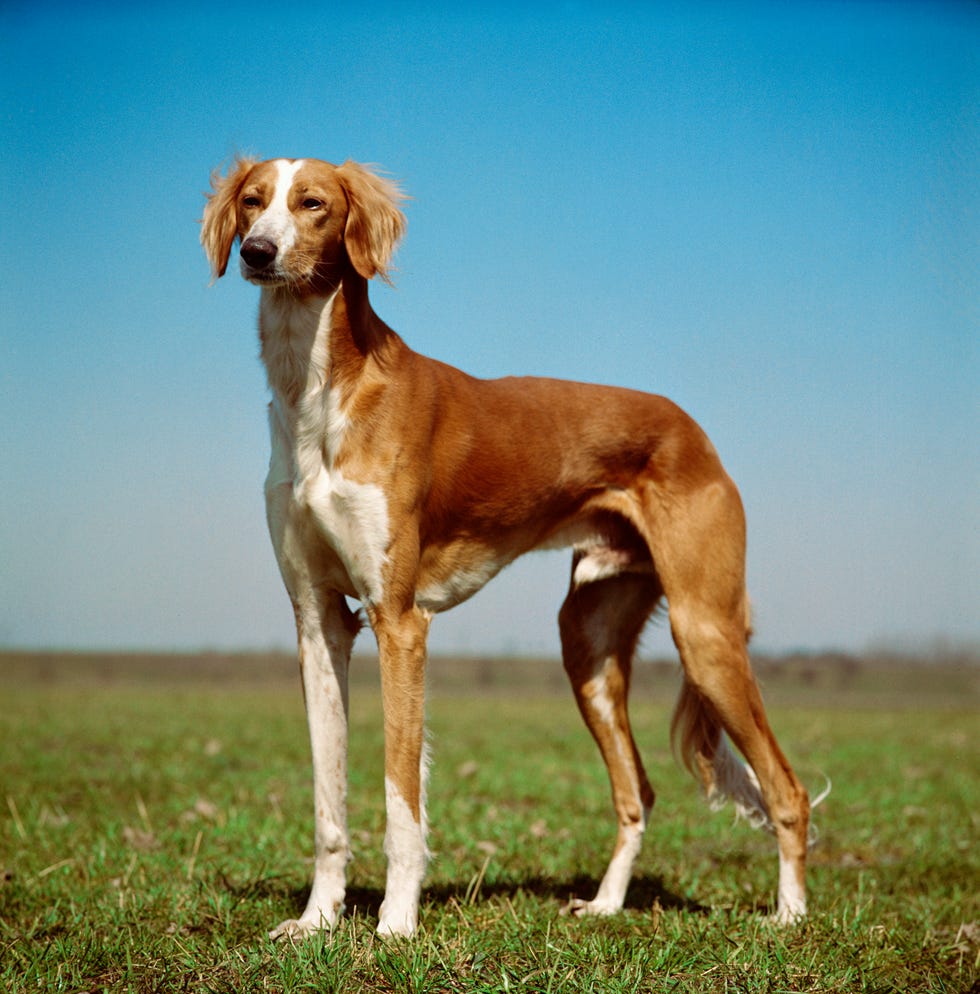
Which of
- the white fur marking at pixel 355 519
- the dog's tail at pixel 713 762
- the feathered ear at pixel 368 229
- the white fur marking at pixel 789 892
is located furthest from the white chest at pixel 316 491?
the white fur marking at pixel 789 892

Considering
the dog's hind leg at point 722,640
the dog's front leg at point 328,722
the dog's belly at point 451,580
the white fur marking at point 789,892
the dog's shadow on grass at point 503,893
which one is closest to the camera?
the dog's front leg at point 328,722

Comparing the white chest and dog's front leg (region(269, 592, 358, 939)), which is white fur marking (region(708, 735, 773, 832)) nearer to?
dog's front leg (region(269, 592, 358, 939))

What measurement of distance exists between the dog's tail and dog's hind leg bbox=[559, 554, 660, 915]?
0.85 ft

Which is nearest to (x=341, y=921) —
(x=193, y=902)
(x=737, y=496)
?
(x=193, y=902)

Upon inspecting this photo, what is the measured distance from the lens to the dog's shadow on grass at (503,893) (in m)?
4.45

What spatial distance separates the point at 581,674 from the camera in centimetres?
514

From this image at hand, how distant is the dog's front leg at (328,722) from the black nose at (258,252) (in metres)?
1.30

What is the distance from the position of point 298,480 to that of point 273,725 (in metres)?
9.18

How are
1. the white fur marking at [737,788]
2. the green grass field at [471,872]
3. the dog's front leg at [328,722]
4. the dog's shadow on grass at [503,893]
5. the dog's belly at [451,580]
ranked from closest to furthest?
the green grass field at [471,872]
the dog's front leg at [328,722]
the dog's belly at [451,580]
the dog's shadow on grass at [503,893]
the white fur marking at [737,788]

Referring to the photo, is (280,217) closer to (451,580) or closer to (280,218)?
(280,218)

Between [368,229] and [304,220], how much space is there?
249 millimetres

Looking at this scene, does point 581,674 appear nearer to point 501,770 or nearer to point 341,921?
point 341,921

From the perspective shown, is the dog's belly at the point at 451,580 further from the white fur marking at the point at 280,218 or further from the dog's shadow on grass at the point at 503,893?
the white fur marking at the point at 280,218

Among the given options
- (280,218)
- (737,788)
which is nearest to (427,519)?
(280,218)
